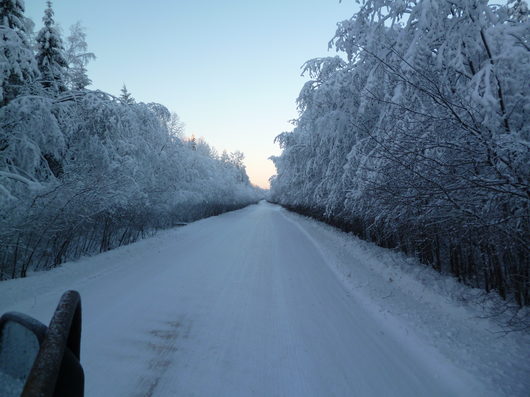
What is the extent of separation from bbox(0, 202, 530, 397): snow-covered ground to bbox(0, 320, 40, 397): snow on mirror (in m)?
2.28

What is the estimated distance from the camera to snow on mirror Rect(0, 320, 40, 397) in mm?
939

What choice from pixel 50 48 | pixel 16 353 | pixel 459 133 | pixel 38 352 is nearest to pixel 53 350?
pixel 38 352

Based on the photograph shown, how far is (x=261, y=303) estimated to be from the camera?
213 inches

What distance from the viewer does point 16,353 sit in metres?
1.01

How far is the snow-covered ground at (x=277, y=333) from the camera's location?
10.1ft

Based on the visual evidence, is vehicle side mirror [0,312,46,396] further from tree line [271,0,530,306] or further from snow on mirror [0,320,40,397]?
tree line [271,0,530,306]

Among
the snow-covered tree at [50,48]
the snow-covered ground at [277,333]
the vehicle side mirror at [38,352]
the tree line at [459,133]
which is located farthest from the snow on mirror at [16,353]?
the snow-covered tree at [50,48]

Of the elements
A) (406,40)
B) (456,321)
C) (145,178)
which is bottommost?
(456,321)

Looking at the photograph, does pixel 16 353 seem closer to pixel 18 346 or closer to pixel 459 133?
pixel 18 346

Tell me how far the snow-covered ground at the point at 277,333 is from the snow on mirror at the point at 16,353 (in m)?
2.28

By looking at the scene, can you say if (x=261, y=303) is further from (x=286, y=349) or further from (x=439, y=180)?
(x=439, y=180)

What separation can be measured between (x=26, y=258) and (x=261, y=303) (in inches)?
263

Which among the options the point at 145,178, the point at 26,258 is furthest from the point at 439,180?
the point at 145,178

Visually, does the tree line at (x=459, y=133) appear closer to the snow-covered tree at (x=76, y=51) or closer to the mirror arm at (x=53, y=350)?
the mirror arm at (x=53, y=350)
